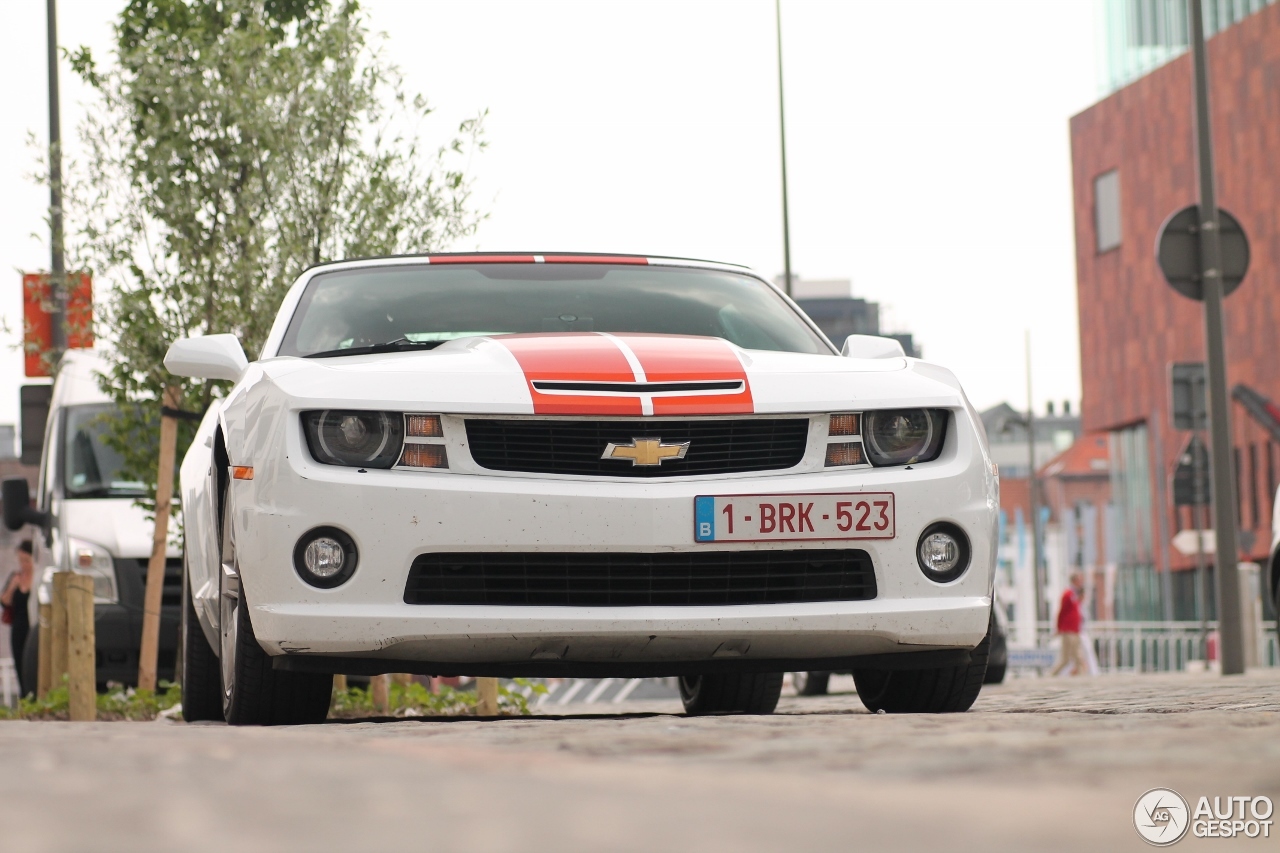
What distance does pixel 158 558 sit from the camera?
11.2 meters

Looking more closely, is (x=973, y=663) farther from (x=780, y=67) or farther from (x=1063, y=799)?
(x=780, y=67)

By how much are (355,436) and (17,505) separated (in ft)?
31.9

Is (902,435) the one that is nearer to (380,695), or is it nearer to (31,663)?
(380,695)

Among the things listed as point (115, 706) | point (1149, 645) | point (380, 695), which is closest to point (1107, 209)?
point (1149, 645)

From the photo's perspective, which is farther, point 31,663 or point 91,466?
point 91,466

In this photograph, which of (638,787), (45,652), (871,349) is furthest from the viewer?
(45,652)

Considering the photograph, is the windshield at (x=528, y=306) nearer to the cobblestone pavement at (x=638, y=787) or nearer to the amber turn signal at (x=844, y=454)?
the amber turn signal at (x=844, y=454)

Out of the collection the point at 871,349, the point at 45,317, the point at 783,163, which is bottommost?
the point at 871,349

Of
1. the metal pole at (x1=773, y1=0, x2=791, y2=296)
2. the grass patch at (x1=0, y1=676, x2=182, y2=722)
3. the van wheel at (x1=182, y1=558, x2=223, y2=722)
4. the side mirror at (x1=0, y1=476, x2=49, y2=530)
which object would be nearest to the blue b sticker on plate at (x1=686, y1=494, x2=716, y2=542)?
the van wheel at (x1=182, y1=558, x2=223, y2=722)

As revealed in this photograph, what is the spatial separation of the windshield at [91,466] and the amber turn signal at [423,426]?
8.58 meters

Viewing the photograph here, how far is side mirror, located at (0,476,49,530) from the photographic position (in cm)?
1386

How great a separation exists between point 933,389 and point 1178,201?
5552 cm

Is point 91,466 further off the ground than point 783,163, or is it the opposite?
point 783,163

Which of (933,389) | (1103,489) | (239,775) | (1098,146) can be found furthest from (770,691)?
(1103,489)
